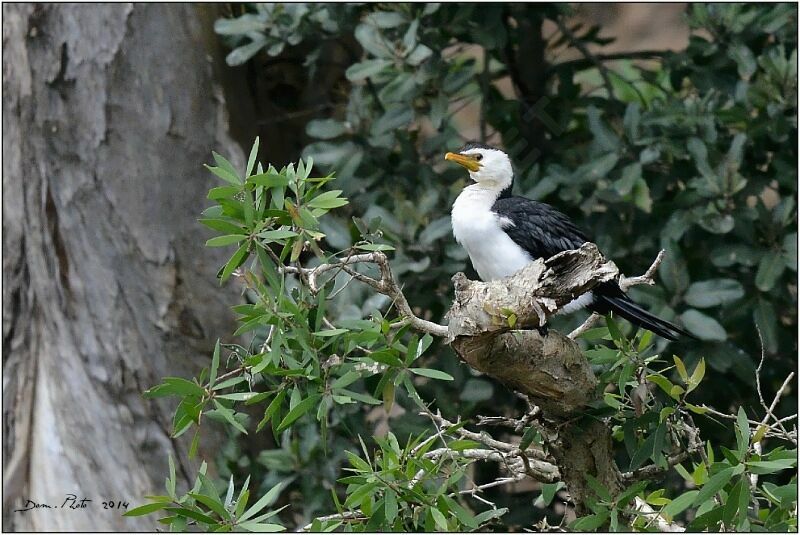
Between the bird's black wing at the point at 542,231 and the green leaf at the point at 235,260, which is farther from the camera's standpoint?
the bird's black wing at the point at 542,231

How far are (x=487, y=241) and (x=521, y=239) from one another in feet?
0.32

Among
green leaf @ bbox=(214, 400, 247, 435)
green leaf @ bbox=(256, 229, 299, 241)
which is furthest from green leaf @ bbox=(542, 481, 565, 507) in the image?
green leaf @ bbox=(256, 229, 299, 241)

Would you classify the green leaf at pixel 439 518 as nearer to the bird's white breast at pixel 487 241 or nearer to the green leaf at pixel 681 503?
the green leaf at pixel 681 503

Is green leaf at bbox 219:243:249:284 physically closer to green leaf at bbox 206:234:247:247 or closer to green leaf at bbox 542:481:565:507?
green leaf at bbox 206:234:247:247

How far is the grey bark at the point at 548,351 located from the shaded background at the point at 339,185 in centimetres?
102

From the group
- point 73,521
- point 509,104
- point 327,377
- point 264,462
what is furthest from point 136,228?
point 327,377

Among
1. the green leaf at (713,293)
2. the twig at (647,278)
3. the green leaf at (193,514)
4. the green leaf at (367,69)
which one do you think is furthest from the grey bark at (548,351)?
the green leaf at (367,69)

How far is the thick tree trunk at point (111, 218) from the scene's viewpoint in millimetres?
3387

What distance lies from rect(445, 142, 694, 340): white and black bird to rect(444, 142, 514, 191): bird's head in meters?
0.11

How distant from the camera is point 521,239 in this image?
2564mm

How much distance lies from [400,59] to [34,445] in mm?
2104

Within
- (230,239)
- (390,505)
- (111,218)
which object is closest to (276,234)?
(230,239)

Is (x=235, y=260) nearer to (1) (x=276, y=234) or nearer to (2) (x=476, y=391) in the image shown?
(1) (x=276, y=234)

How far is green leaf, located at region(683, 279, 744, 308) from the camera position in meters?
3.00
